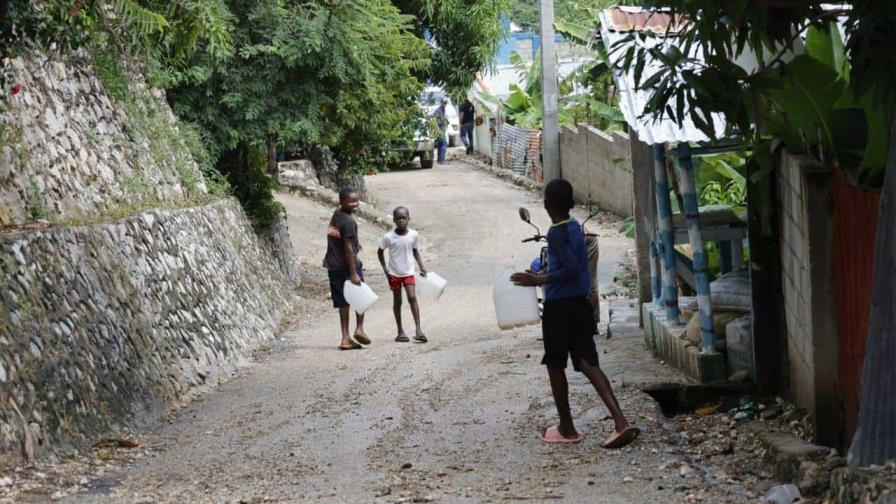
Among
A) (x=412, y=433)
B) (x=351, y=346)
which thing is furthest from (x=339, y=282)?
(x=412, y=433)

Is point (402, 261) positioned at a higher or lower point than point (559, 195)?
lower

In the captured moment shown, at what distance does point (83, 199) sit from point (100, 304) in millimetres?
2513

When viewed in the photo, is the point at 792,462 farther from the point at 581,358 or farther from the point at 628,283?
the point at 628,283

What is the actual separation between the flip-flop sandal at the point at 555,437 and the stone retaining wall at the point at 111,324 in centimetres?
325

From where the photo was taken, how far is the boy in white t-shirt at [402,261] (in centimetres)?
1466

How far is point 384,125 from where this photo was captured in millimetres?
20453

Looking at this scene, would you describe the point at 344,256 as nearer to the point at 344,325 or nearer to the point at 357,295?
the point at 357,295

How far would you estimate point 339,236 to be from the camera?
1441cm

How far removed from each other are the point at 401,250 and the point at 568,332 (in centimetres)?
632

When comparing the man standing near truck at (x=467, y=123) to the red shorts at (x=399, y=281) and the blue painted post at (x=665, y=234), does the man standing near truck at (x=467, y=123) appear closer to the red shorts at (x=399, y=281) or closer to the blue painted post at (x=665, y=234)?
the red shorts at (x=399, y=281)

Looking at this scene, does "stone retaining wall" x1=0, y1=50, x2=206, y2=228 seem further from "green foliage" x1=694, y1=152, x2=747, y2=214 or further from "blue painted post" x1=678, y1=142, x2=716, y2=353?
"green foliage" x1=694, y1=152, x2=747, y2=214

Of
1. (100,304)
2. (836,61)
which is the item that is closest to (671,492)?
(836,61)

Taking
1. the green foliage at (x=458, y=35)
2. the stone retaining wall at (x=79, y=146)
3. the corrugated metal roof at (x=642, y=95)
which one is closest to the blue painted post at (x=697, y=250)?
the corrugated metal roof at (x=642, y=95)

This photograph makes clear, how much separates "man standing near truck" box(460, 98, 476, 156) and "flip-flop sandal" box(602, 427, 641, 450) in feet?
123
